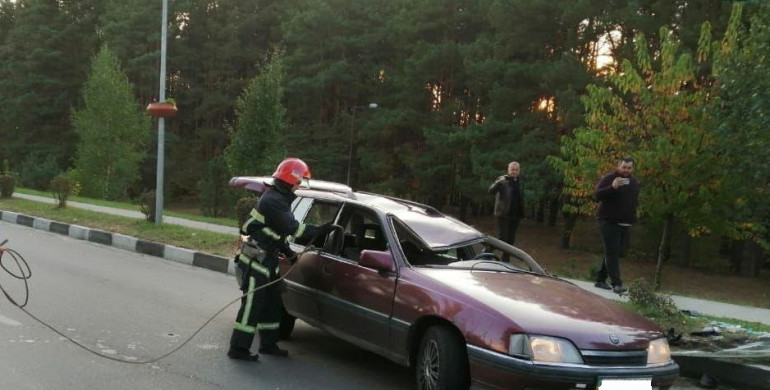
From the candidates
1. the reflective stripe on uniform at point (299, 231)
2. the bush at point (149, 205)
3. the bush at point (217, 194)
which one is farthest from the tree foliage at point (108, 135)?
the reflective stripe on uniform at point (299, 231)

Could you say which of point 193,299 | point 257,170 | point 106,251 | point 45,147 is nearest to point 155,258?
point 106,251

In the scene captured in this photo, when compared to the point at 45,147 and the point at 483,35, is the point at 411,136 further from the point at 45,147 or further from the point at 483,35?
the point at 45,147

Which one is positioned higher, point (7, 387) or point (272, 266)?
point (272, 266)

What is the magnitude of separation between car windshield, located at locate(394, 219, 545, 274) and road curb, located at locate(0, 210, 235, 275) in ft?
18.6

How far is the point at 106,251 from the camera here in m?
11.4

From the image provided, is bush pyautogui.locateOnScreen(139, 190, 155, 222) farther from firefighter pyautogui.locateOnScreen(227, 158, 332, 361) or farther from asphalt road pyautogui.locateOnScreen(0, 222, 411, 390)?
firefighter pyautogui.locateOnScreen(227, 158, 332, 361)

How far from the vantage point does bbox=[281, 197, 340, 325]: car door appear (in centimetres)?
515

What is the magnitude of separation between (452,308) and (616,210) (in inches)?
197

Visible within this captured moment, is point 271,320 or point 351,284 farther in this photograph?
point 271,320

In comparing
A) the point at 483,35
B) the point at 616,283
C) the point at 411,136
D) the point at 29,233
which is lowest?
the point at 29,233

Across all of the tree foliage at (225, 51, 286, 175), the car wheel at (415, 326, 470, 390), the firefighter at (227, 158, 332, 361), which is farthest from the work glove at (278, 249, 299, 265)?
the tree foliage at (225, 51, 286, 175)

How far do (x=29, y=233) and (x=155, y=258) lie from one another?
14.5 ft

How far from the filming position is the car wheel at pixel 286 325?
566cm

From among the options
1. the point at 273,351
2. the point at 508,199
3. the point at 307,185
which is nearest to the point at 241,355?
the point at 273,351
